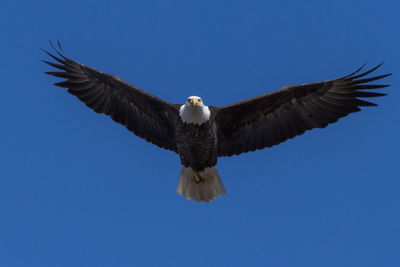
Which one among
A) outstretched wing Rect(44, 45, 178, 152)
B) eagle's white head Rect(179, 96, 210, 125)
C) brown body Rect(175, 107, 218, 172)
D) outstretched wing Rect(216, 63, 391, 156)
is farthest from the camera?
outstretched wing Rect(44, 45, 178, 152)

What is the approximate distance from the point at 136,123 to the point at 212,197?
1834 millimetres

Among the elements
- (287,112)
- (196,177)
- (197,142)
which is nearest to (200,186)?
(196,177)

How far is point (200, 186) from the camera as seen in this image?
1038 cm

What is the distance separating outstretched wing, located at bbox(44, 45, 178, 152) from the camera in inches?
393

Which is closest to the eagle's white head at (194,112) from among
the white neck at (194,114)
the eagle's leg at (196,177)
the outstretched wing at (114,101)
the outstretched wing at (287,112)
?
the white neck at (194,114)

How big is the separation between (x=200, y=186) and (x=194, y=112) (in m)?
1.75

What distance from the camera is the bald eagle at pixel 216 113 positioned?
955 centimetres

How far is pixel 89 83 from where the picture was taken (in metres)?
10.1

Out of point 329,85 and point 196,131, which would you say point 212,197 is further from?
point 329,85

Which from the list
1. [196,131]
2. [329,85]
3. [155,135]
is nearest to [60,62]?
[155,135]

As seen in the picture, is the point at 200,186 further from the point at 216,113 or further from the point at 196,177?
the point at 216,113

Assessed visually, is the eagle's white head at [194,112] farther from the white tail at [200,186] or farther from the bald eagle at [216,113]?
the white tail at [200,186]

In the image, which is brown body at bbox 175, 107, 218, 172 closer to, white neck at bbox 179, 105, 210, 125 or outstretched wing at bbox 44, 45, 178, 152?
white neck at bbox 179, 105, 210, 125

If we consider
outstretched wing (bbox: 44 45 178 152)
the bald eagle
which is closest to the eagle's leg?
the bald eagle
